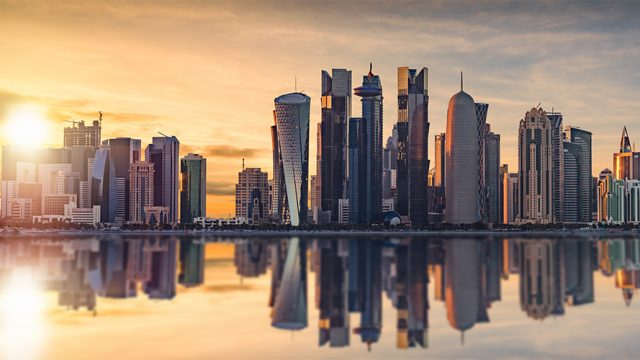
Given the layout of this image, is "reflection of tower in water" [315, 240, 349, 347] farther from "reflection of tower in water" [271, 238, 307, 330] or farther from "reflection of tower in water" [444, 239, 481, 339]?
"reflection of tower in water" [444, 239, 481, 339]

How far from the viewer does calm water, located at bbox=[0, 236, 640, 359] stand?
67.9m

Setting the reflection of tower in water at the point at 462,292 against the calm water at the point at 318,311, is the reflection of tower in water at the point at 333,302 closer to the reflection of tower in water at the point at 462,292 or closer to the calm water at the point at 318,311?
the calm water at the point at 318,311

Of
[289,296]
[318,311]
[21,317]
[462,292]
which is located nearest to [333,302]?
[318,311]

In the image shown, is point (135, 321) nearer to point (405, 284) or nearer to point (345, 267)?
point (405, 284)

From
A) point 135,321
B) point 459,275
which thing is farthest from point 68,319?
point 459,275

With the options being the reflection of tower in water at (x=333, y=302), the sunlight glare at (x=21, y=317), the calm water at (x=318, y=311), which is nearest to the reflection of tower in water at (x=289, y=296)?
the calm water at (x=318, y=311)

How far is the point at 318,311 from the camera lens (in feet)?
286

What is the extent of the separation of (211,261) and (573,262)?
6888 cm

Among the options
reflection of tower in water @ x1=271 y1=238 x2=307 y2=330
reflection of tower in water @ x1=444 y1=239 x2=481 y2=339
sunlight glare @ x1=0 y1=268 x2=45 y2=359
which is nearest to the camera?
sunlight glare @ x1=0 y1=268 x2=45 y2=359

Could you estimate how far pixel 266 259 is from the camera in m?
173

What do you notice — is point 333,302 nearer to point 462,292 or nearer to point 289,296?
point 289,296

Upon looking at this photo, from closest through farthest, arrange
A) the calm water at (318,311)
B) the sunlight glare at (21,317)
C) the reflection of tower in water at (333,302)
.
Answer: the sunlight glare at (21,317) → the calm water at (318,311) → the reflection of tower in water at (333,302)

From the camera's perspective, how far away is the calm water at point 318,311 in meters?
67.9

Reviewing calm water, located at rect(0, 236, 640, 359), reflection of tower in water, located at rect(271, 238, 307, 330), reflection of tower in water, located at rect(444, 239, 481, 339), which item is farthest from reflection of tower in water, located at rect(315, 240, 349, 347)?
reflection of tower in water, located at rect(444, 239, 481, 339)
